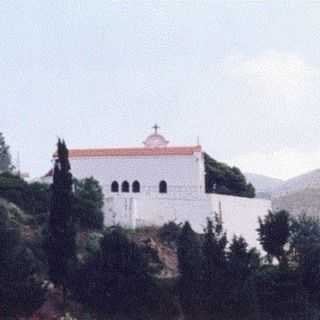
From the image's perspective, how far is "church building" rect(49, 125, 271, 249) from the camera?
47469 millimetres

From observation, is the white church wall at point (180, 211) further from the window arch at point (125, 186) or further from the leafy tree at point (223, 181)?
the leafy tree at point (223, 181)

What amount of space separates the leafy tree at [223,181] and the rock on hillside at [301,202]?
32.1 meters

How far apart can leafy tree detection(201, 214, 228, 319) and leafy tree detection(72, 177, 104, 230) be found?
1106cm

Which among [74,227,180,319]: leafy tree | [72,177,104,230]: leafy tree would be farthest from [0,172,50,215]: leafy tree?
[74,227,180,319]: leafy tree

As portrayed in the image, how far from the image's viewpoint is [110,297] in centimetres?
3161

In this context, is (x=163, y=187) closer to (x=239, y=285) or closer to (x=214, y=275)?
(x=214, y=275)

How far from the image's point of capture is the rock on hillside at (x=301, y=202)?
89.1 metres

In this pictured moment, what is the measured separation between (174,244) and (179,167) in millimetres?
7547

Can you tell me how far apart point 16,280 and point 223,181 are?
1133 inches

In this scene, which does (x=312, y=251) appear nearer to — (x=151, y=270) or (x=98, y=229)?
(x=151, y=270)

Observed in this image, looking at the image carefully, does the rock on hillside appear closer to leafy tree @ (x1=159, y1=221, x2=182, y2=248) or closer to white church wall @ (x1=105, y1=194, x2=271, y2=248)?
white church wall @ (x1=105, y1=194, x2=271, y2=248)

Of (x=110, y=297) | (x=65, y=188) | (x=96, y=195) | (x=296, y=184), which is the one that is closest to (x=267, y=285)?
(x=110, y=297)

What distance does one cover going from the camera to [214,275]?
32.6 m

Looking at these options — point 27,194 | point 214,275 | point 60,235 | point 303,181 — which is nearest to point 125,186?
point 27,194
